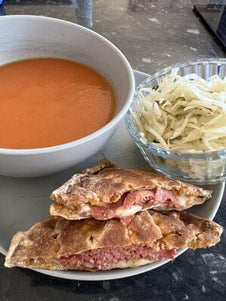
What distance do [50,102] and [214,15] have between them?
4.84 ft

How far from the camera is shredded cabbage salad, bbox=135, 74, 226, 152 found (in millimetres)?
1128

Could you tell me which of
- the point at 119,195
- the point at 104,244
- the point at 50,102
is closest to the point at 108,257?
the point at 104,244

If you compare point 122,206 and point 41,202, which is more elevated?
point 122,206

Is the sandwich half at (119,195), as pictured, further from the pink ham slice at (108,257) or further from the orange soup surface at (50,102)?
the orange soup surface at (50,102)

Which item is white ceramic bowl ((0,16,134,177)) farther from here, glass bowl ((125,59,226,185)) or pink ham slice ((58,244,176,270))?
pink ham slice ((58,244,176,270))

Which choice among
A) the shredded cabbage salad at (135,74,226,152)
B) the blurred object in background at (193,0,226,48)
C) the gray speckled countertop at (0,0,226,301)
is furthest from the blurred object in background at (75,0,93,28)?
the shredded cabbage salad at (135,74,226,152)

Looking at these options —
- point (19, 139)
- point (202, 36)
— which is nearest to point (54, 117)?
point (19, 139)

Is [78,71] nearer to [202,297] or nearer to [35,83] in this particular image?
[35,83]

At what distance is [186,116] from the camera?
1181mm

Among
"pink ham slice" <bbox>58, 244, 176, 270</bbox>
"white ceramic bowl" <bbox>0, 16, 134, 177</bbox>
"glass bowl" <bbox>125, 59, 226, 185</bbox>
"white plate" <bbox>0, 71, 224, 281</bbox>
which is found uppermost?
"white ceramic bowl" <bbox>0, 16, 134, 177</bbox>

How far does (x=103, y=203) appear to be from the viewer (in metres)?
0.84

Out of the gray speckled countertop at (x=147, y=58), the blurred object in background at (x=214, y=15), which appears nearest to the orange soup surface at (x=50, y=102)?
the gray speckled countertop at (x=147, y=58)

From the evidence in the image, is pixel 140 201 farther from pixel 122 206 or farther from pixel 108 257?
pixel 108 257

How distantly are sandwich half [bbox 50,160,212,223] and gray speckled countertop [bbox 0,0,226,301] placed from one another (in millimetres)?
169
